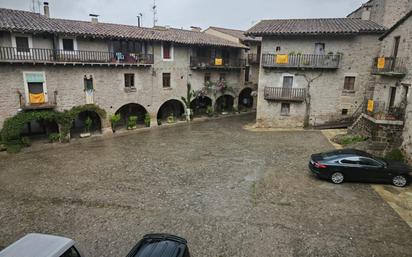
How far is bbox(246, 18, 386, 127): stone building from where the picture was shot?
83.2 feet

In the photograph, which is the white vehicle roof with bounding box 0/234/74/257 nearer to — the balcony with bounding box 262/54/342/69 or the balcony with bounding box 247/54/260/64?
the balcony with bounding box 262/54/342/69

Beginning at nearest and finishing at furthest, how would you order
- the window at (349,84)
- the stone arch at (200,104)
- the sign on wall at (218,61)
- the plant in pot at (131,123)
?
the window at (349,84) < the plant in pot at (131,123) < the sign on wall at (218,61) < the stone arch at (200,104)

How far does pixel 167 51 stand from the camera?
29297 millimetres

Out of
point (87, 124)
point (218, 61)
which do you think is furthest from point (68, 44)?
point (218, 61)

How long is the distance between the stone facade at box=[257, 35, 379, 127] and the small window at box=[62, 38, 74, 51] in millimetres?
17577

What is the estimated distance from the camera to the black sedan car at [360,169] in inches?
558

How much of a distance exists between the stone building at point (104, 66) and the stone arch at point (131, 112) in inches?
2.0

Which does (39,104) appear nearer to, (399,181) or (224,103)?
(224,103)

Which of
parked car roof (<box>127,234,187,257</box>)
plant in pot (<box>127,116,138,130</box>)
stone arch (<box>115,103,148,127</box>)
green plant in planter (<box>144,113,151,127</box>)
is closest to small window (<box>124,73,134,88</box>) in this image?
stone arch (<box>115,103,148,127</box>)

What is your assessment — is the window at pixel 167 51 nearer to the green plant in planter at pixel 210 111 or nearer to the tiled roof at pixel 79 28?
the tiled roof at pixel 79 28

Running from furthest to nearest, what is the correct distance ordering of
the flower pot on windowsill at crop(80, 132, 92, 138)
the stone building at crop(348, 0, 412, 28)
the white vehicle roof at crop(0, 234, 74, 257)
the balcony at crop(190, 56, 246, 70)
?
the balcony at crop(190, 56, 246, 70), the stone building at crop(348, 0, 412, 28), the flower pot on windowsill at crop(80, 132, 92, 138), the white vehicle roof at crop(0, 234, 74, 257)

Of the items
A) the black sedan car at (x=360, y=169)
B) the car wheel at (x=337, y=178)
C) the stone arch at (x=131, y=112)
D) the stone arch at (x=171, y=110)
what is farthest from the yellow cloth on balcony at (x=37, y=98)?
the car wheel at (x=337, y=178)

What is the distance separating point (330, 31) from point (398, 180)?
15.5m

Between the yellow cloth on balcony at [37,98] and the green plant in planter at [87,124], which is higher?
the yellow cloth on balcony at [37,98]
